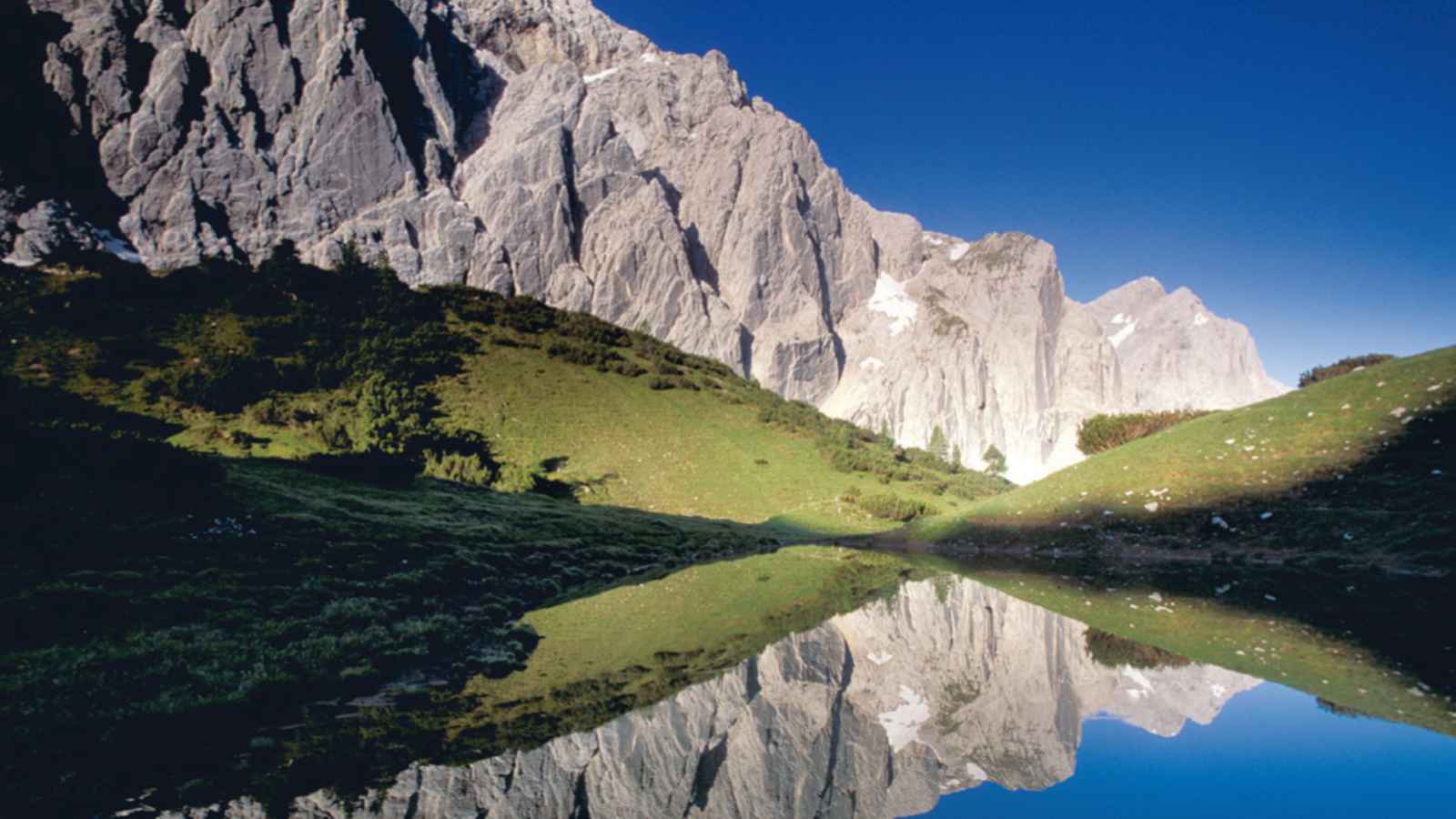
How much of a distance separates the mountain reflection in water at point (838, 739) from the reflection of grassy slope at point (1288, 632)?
1555 millimetres

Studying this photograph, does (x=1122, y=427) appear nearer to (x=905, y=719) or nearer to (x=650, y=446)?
(x=650, y=446)

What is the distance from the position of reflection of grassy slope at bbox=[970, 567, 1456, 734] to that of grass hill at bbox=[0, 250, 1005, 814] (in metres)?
9.03

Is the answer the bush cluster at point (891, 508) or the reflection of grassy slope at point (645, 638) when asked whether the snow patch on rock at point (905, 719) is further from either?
the bush cluster at point (891, 508)

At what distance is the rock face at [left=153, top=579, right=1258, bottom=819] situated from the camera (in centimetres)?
823

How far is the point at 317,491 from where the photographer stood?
27.8 m

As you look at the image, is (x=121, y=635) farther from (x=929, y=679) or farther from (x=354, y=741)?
(x=929, y=679)

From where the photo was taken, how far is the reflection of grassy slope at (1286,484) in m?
28.7

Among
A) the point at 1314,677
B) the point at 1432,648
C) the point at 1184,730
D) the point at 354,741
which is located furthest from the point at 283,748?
the point at 1432,648

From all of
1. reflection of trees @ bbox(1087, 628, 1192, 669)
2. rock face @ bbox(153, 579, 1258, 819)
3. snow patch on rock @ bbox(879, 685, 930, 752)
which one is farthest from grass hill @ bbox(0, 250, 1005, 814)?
reflection of trees @ bbox(1087, 628, 1192, 669)

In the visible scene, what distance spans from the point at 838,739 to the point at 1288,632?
1415 cm

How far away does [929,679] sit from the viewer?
1332 cm

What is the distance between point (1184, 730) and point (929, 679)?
170 inches

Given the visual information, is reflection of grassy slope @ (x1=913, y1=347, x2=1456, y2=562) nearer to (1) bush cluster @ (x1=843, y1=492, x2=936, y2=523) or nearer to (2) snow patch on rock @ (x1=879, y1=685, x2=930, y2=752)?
(1) bush cluster @ (x1=843, y1=492, x2=936, y2=523)

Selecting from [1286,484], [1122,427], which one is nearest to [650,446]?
[1286,484]
